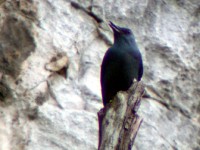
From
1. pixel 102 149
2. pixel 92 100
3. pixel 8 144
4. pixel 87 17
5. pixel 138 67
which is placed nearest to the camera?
pixel 102 149

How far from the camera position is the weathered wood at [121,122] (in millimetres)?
6766

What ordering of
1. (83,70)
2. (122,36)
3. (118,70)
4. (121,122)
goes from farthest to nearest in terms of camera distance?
(83,70) → (122,36) → (118,70) → (121,122)

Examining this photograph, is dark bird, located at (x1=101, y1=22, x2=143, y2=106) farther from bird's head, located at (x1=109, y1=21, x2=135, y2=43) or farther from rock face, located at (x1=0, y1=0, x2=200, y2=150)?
rock face, located at (x1=0, y1=0, x2=200, y2=150)

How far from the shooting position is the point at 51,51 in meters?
10.7

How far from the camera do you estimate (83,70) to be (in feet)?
35.8

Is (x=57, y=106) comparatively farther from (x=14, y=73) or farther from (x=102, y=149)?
(x=102, y=149)

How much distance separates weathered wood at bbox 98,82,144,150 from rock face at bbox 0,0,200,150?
3.04 meters

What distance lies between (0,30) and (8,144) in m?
1.72

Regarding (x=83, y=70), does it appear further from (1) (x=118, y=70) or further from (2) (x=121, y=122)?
(2) (x=121, y=122)

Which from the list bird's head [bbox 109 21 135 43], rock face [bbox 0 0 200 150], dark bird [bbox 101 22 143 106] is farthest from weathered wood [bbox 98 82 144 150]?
rock face [bbox 0 0 200 150]

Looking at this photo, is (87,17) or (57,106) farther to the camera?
(87,17)

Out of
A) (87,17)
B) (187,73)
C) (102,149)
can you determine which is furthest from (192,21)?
(102,149)

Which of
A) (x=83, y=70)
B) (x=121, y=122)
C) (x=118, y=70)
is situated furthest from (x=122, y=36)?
(x=121, y=122)

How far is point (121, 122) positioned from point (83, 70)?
161 inches
